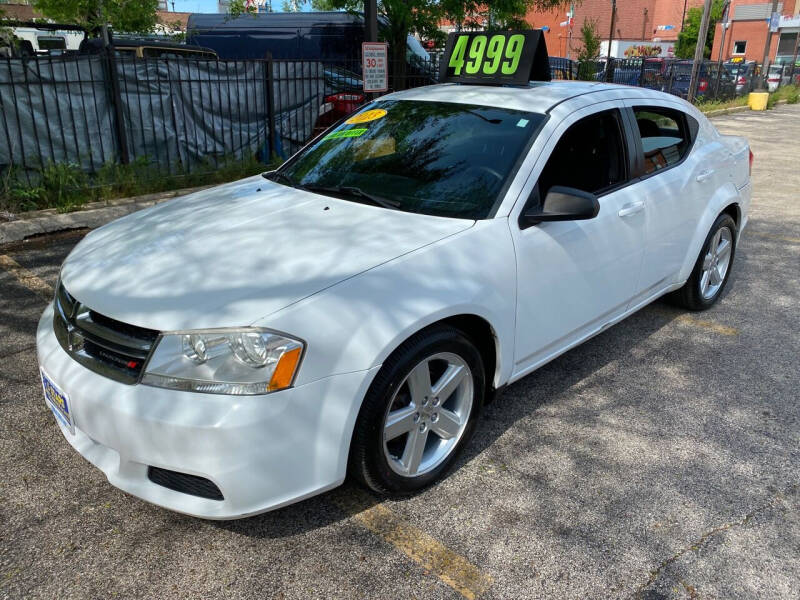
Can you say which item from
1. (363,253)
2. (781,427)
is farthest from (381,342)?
(781,427)

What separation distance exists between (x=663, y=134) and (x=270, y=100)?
635 centimetres

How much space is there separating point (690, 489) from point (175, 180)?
7.07 m

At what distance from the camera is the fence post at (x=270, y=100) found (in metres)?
9.47

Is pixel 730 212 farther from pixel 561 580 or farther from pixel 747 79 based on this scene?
Answer: pixel 747 79

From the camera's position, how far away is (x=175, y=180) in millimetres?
8375

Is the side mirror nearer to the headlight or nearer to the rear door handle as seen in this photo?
the headlight

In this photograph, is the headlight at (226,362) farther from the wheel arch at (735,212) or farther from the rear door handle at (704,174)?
the wheel arch at (735,212)

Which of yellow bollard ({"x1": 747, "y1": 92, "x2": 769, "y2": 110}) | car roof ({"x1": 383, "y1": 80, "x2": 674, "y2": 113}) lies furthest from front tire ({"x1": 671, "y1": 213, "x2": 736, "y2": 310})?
yellow bollard ({"x1": 747, "y1": 92, "x2": 769, "y2": 110})

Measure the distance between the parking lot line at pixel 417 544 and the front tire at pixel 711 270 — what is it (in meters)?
3.10

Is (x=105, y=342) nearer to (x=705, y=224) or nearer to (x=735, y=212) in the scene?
(x=705, y=224)

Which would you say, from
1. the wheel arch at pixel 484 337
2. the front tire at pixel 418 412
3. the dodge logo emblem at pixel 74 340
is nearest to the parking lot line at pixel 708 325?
the wheel arch at pixel 484 337

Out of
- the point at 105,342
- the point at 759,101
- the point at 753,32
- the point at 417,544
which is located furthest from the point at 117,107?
the point at 753,32

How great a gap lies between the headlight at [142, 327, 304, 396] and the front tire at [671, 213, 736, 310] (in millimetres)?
3524

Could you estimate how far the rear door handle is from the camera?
15.1ft
